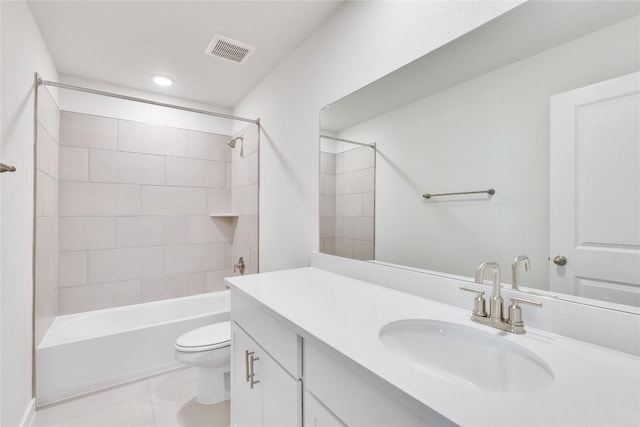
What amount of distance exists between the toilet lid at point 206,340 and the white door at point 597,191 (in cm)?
172

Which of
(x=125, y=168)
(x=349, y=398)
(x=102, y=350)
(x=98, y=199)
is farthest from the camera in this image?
(x=125, y=168)

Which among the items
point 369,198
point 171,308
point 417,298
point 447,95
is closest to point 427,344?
point 417,298

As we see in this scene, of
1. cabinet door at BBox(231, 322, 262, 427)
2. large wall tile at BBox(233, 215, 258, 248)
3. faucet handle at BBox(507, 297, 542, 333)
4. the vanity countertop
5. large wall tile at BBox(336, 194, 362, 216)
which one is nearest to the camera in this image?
the vanity countertop

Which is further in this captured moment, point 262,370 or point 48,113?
point 48,113

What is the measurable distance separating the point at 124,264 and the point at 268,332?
223 cm

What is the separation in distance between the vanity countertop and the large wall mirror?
0.18 metres

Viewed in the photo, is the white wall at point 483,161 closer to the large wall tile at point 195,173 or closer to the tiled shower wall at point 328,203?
the tiled shower wall at point 328,203

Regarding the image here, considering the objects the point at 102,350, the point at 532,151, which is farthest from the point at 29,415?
the point at 532,151

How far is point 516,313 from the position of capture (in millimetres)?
827

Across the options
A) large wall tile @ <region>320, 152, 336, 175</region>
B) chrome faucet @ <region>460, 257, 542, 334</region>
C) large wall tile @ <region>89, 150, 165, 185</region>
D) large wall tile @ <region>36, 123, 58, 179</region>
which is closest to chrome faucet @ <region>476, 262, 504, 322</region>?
chrome faucet @ <region>460, 257, 542, 334</region>

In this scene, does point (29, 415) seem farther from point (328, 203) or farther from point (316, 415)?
point (328, 203)

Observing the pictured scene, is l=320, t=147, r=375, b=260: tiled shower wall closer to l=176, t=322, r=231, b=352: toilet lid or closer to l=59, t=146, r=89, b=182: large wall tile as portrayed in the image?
l=176, t=322, r=231, b=352: toilet lid

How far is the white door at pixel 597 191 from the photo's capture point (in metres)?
0.73

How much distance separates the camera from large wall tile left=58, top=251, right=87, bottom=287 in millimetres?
2395
